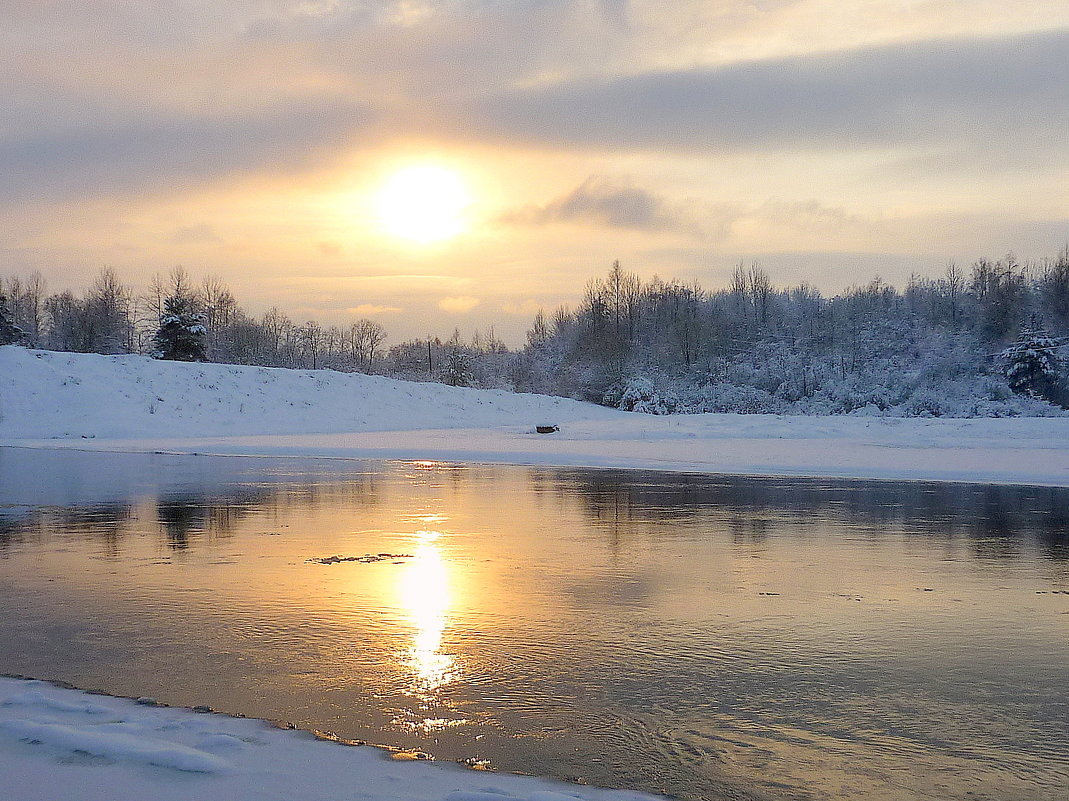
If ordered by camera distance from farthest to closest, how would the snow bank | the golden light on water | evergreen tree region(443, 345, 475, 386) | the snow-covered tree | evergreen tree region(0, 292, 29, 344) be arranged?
evergreen tree region(443, 345, 475, 386) → evergreen tree region(0, 292, 29, 344) → the snow-covered tree → the golden light on water → the snow bank

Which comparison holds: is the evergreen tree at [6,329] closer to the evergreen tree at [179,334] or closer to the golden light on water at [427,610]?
the evergreen tree at [179,334]

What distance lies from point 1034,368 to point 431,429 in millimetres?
45860

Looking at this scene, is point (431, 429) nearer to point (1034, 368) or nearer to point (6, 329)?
point (6, 329)

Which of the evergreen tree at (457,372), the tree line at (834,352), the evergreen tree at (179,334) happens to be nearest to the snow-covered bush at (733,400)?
the tree line at (834,352)

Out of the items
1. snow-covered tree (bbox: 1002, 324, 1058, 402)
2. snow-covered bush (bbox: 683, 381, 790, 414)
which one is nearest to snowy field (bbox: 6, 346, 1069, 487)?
snow-covered bush (bbox: 683, 381, 790, 414)

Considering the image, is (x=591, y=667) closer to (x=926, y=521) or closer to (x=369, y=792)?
(x=369, y=792)

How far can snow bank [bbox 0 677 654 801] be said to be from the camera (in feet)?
13.2

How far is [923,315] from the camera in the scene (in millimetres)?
98250

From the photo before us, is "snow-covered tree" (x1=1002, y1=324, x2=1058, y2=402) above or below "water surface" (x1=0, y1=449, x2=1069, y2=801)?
above

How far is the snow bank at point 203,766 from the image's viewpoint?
4.03 meters

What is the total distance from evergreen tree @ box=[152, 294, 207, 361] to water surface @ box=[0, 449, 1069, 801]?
55219mm

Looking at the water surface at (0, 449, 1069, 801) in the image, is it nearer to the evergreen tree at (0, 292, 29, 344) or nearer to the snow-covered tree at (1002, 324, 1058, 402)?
the snow-covered tree at (1002, 324, 1058, 402)

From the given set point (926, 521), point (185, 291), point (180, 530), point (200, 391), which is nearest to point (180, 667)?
point (180, 530)

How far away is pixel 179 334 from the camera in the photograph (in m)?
65.7
